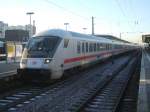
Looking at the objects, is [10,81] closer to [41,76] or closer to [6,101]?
[41,76]

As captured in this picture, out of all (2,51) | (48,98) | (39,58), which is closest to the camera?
(48,98)

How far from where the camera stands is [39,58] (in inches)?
589

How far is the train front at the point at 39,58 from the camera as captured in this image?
14703mm

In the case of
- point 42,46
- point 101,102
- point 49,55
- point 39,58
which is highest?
point 42,46

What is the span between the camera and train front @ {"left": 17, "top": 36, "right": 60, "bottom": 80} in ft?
48.2

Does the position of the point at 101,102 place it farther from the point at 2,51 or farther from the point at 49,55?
the point at 2,51

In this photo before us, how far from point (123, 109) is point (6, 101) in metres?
4.10

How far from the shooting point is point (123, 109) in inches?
407

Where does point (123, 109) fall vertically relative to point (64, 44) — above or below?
below

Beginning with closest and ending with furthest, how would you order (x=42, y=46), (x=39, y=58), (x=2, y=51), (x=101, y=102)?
(x=101, y=102) → (x=39, y=58) → (x=42, y=46) → (x=2, y=51)

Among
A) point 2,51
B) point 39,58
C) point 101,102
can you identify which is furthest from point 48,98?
point 2,51

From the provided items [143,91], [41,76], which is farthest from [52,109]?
[41,76]

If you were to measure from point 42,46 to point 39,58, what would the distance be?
2.66ft

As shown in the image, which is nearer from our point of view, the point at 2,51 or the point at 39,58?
the point at 39,58
